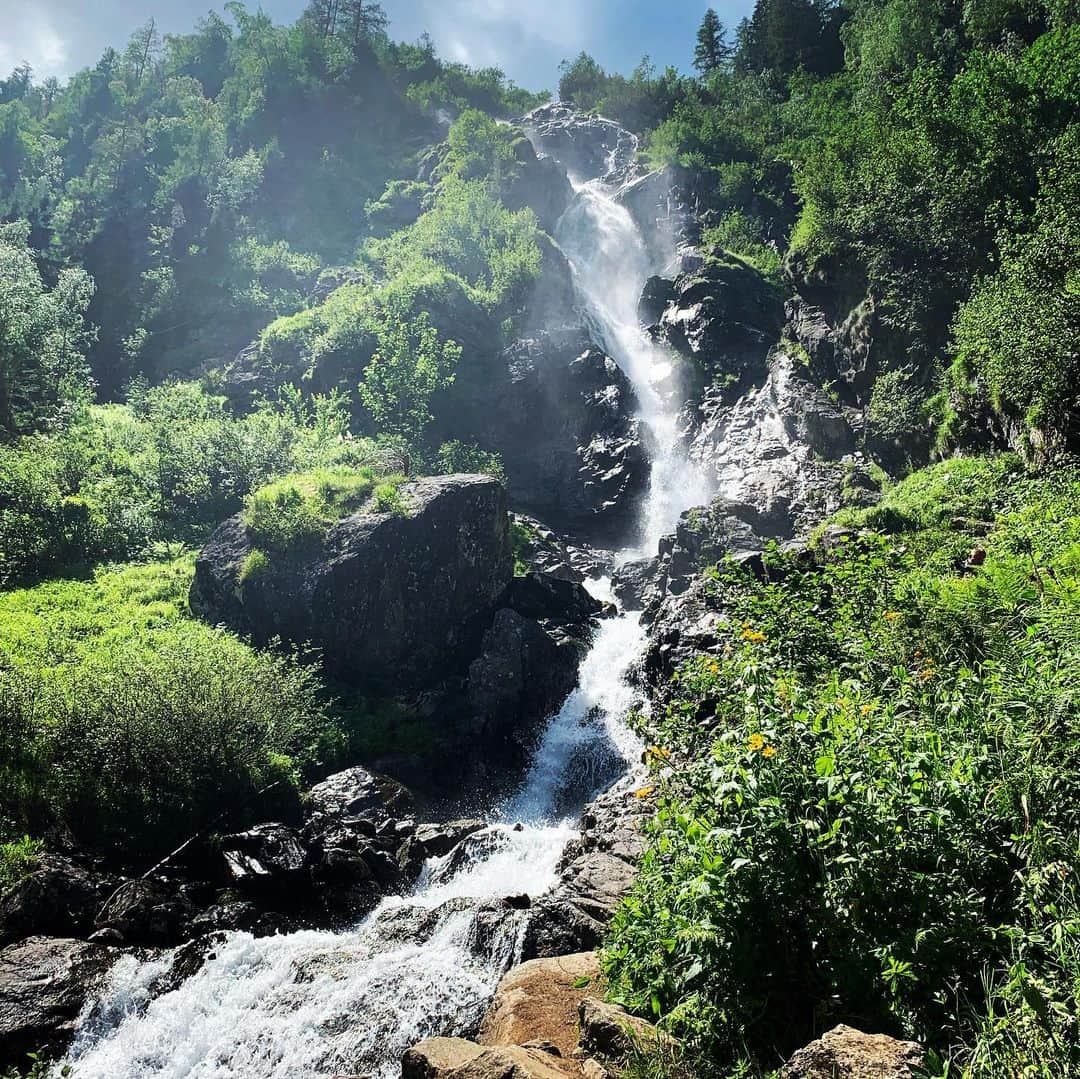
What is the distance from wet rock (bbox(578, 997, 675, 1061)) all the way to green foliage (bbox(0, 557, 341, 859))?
15.0 m

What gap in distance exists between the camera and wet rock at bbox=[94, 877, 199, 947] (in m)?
13.8

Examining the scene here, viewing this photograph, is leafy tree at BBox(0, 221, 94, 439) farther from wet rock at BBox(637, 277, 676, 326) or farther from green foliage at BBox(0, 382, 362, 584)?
wet rock at BBox(637, 277, 676, 326)

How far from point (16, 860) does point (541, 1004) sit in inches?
471

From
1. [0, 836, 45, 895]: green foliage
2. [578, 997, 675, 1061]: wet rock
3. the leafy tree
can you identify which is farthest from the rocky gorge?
the leafy tree

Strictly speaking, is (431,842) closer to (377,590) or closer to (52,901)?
(52,901)

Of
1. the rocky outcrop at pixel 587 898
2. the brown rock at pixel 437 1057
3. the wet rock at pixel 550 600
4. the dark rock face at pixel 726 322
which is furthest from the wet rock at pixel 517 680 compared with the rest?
the dark rock face at pixel 726 322

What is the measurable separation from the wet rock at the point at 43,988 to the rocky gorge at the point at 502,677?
1.6 inches

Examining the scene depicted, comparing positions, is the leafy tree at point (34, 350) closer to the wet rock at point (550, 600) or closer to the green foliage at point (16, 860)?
the wet rock at point (550, 600)

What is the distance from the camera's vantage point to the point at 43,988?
11.7 metres

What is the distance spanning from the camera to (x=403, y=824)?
786 inches

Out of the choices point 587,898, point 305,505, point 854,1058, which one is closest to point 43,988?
point 587,898

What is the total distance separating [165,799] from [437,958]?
30.9ft

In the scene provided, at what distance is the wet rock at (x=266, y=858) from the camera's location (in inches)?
634

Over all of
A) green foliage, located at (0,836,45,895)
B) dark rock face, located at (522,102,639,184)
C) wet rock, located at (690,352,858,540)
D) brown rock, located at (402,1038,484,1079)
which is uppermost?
dark rock face, located at (522,102,639,184)
